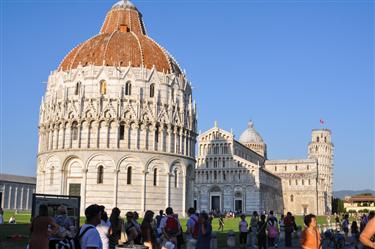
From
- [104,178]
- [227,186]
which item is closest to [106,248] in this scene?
[104,178]

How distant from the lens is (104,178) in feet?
160

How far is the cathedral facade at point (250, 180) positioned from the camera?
320 ft

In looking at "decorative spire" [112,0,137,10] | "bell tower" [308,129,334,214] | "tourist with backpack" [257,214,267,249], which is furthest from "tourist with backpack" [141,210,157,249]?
"bell tower" [308,129,334,214]

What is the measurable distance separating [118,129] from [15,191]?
189 ft

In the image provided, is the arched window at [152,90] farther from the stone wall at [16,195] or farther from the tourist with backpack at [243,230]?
the stone wall at [16,195]

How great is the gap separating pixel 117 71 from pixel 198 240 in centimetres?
3841

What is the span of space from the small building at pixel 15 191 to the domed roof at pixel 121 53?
48544mm

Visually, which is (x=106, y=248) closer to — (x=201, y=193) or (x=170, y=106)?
(x=170, y=106)

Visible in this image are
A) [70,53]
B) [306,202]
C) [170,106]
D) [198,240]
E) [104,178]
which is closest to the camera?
[198,240]

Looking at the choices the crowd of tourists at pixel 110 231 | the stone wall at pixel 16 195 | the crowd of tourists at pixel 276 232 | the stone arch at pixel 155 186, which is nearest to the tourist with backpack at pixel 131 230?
the crowd of tourists at pixel 110 231

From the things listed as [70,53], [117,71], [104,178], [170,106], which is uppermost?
[70,53]

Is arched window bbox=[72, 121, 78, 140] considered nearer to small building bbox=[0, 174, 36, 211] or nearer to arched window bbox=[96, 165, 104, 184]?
arched window bbox=[96, 165, 104, 184]

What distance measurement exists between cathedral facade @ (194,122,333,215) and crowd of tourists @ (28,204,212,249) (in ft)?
260

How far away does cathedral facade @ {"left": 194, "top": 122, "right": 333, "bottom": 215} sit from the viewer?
97562 millimetres
